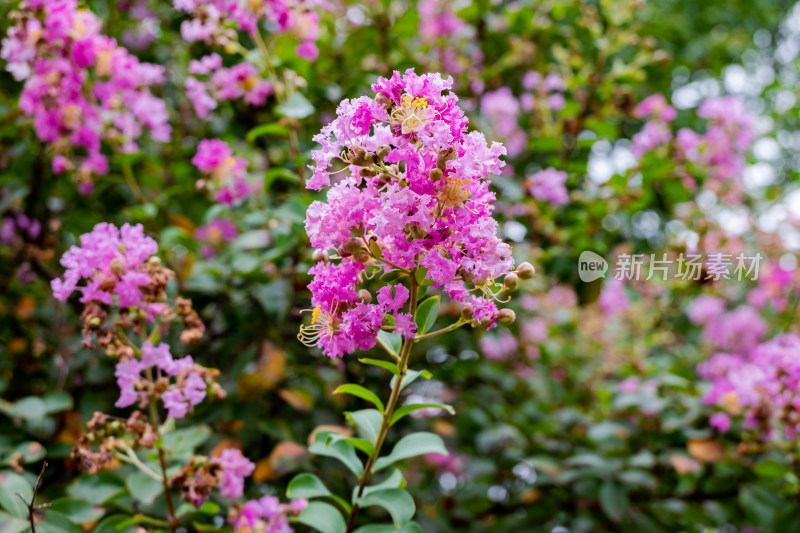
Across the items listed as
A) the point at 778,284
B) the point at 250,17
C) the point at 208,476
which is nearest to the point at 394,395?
the point at 208,476

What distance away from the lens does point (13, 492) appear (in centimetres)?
127

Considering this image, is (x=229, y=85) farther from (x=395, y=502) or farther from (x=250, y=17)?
(x=395, y=502)

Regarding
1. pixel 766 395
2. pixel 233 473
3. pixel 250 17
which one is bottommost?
pixel 233 473

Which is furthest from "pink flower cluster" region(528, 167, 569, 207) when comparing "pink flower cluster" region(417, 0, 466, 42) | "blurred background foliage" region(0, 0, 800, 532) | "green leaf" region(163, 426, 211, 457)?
"green leaf" region(163, 426, 211, 457)

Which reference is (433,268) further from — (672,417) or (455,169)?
(672,417)

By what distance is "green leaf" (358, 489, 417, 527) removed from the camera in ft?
3.40

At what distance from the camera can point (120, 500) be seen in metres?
1.43

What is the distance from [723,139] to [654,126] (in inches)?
15.6

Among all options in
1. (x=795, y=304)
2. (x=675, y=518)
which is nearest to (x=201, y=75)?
(x=675, y=518)

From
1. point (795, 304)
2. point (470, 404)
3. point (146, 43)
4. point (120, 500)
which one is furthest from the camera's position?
point (795, 304)

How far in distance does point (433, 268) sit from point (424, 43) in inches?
86.6

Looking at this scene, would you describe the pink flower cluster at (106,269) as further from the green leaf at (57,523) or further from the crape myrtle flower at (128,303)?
the green leaf at (57,523)

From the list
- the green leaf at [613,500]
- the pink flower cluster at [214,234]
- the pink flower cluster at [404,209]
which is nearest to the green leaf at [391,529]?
the pink flower cluster at [404,209]

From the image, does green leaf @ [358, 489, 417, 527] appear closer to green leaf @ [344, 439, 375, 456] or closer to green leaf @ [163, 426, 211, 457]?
green leaf @ [344, 439, 375, 456]
